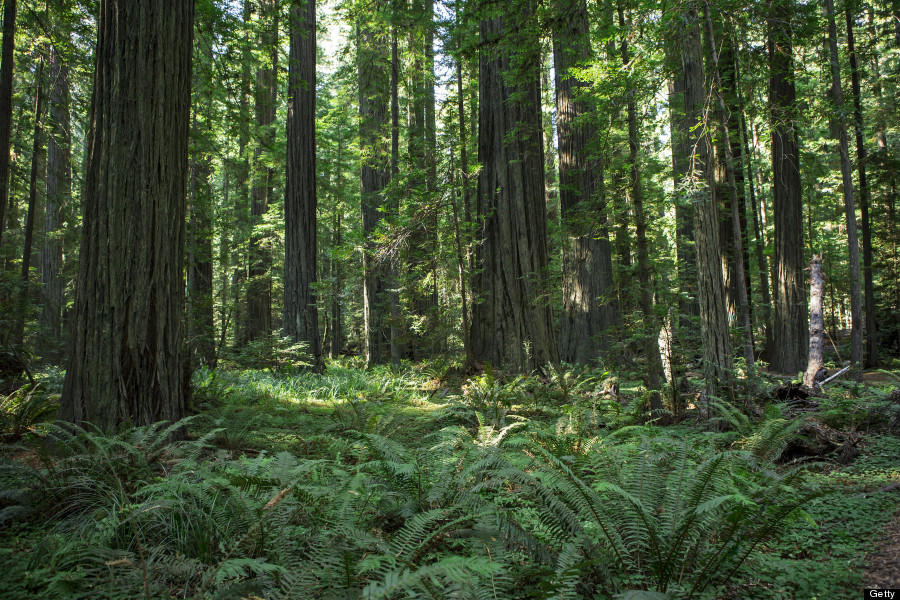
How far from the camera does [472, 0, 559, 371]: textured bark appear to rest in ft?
26.6

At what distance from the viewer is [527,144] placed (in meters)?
8.92

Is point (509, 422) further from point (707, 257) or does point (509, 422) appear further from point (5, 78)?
point (5, 78)

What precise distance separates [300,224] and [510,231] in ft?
15.9

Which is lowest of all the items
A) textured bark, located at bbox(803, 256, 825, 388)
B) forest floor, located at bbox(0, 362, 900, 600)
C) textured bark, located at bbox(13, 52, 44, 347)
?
forest floor, located at bbox(0, 362, 900, 600)

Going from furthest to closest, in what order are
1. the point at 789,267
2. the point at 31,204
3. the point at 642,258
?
the point at 789,267
the point at 31,204
the point at 642,258

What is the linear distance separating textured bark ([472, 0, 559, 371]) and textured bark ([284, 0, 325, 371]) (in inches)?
147

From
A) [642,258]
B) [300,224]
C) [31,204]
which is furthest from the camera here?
[300,224]

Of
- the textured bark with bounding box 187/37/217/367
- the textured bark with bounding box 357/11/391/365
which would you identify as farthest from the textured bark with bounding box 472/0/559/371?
the textured bark with bounding box 187/37/217/367

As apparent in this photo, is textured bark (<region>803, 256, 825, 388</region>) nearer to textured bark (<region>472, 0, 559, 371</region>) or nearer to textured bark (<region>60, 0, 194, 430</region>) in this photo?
textured bark (<region>472, 0, 559, 371</region>)

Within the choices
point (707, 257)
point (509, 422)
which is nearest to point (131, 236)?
point (509, 422)

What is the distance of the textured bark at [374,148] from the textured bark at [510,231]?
12.9 feet

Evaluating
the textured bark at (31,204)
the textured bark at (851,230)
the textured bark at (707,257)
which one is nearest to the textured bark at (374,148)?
the textured bark at (31,204)

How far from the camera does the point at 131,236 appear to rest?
4.18m

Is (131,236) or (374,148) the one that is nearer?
(131,236)
